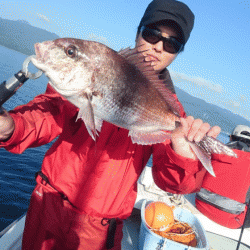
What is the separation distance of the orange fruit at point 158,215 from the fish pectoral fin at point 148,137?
2452 millimetres

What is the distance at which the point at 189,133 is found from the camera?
76.0 inches

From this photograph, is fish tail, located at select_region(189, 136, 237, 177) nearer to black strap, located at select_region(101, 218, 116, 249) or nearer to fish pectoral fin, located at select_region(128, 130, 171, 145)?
fish pectoral fin, located at select_region(128, 130, 171, 145)

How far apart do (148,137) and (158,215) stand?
8.09 ft

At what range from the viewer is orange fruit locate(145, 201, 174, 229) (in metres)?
3.92

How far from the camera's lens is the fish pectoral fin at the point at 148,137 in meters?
2.08

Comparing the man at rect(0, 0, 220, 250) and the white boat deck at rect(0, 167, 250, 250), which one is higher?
the man at rect(0, 0, 220, 250)

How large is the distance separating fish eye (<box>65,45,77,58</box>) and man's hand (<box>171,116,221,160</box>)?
1.19 meters

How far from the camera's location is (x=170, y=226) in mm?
4023

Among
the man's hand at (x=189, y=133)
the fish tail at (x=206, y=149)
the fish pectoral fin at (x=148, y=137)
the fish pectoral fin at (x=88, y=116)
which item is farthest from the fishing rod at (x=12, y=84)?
the fish tail at (x=206, y=149)

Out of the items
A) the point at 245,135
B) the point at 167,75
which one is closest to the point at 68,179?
the point at 167,75

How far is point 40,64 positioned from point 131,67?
0.82 metres

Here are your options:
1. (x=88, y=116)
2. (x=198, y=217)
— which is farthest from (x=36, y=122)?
(x=198, y=217)

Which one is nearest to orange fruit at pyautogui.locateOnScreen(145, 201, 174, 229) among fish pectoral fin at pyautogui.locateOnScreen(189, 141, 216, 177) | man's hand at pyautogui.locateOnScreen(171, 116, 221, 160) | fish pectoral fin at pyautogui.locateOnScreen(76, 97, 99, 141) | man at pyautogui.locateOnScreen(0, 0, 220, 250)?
man at pyautogui.locateOnScreen(0, 0, 220, 250)

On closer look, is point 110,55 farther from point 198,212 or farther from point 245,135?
point 245,135
